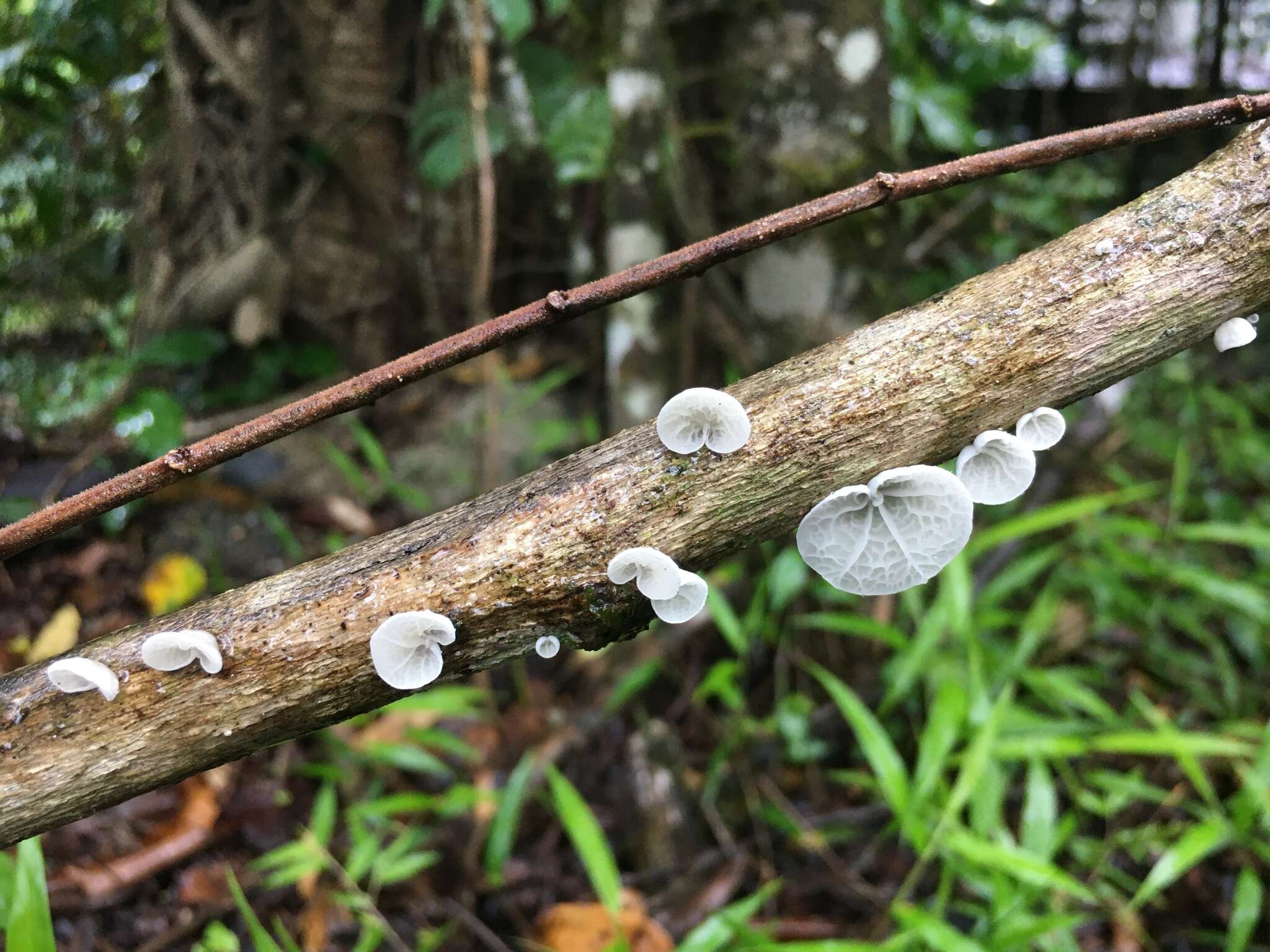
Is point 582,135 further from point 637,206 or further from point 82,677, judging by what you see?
point 82,677

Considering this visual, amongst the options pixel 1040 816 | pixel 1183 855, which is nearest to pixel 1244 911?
pixel 1183 855

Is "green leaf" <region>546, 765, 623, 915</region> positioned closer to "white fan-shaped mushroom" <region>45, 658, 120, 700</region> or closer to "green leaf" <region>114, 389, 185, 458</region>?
"white fan-shaped mushroom" <region>45, 658, 120, 700</region>

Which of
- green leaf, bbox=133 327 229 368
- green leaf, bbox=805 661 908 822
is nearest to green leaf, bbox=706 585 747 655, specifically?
green leaf, bbox=805 661 908 822

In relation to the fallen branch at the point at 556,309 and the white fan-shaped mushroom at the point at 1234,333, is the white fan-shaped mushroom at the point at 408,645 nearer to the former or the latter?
the fallen branch at the point at 556,309

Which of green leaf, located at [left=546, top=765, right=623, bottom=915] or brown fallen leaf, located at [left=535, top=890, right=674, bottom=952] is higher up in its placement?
green leaf, located at [left=546, top=765, right=623, bottom=915]

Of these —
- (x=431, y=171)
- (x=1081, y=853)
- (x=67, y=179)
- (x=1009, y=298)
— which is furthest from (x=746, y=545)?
(x=67, y=179)

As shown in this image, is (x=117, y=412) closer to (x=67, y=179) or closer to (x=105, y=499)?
(x=67, y=179)

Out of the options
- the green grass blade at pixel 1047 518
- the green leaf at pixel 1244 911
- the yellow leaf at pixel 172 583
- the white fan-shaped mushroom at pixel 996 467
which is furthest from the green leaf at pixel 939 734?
the yellow leaf at pixel 172 583
